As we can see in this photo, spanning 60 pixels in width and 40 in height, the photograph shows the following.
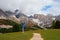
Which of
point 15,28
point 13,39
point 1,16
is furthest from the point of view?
point 1,16

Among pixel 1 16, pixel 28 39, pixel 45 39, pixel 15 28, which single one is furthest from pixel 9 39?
pixel 1 16

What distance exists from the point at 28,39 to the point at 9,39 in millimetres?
2610

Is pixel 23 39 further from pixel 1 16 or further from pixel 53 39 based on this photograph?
pixel 1 16

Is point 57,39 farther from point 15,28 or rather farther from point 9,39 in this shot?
point 15,28

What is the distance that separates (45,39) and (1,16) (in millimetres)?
113260

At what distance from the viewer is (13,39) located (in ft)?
92.3

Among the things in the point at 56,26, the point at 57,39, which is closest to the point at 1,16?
the point at 56,26

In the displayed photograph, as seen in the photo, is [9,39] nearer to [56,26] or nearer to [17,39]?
[17,39]

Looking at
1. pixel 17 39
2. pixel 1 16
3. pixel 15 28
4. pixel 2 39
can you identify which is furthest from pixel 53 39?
pixel 1 16

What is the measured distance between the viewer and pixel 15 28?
60781 mm

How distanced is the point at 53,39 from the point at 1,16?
372 feet

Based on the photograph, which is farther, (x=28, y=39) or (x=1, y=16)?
(x=1, y=16)

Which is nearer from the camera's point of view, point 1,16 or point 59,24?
point 59,24

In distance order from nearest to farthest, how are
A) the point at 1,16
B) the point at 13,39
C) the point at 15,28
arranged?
the point at 13,39, the point at 15,28, the point at 1,16
